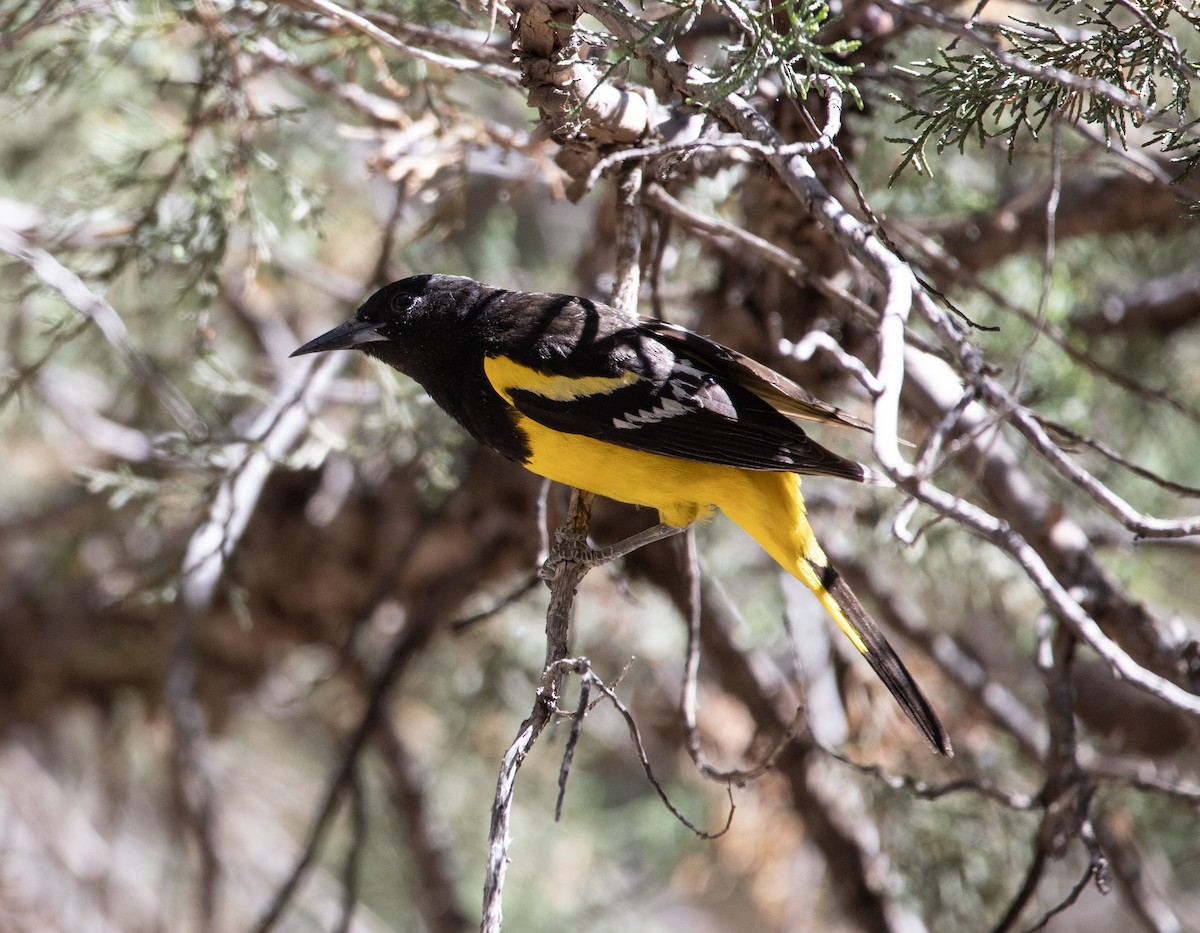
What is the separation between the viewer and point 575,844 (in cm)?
523

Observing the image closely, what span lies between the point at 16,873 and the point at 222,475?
248 cm

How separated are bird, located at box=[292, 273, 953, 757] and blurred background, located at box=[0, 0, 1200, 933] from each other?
0.28 m

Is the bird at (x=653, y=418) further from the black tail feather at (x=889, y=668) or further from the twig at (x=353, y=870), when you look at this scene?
the twig at (x=353, y=870)

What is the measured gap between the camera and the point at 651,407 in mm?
2543

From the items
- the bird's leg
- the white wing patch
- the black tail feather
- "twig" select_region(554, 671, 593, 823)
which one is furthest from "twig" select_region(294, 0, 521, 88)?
the black tail feather

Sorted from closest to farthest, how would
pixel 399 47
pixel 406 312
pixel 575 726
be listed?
pixel 575 726 < pixel 399 47 < pixel 406 312

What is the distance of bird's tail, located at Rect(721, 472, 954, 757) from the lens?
254cm

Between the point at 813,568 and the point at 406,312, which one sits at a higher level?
the point at 406,312

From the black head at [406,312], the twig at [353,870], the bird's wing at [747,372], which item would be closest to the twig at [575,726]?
the bird's wing at [747,372]

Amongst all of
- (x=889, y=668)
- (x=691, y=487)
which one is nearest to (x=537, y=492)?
(x=691, y=487)

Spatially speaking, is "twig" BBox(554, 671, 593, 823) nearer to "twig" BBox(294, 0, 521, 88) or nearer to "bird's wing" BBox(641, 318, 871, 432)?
"bird's wing" BBox(641, 318, 871, 432)

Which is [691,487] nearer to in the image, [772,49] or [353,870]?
[772,49]

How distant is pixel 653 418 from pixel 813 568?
1.92 feet

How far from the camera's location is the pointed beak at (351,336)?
2.85 m
